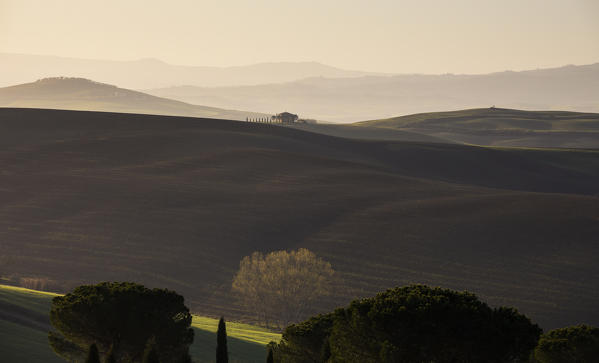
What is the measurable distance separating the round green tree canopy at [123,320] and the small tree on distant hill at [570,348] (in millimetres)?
16472

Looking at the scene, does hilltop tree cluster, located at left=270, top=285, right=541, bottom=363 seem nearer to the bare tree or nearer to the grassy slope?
the grassy slope

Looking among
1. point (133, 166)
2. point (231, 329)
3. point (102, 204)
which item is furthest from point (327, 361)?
point (133, 166)

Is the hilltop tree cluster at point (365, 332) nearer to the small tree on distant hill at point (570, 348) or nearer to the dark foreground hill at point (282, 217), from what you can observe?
the small tree on distant hill at point (570, 348)

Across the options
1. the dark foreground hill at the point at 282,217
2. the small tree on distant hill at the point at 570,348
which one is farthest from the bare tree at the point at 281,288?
the small tree on distant hill at the point at 570,348

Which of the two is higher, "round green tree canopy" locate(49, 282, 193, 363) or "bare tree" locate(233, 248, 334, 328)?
"round green tree canopy" locate(49, 282, 193, 363)

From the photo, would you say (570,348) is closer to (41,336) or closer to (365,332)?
(365,332)

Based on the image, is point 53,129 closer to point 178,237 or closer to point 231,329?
point 178,237

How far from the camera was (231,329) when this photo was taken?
235 feet

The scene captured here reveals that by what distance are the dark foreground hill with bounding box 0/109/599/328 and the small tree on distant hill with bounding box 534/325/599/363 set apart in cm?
4172

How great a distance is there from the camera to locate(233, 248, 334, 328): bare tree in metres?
83.9

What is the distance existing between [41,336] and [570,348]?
32429 mm

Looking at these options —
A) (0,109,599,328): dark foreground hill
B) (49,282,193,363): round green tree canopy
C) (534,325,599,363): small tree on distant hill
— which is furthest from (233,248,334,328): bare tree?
(534,325,599,363): small tree on distant hill

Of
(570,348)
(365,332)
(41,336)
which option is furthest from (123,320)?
(570,348)

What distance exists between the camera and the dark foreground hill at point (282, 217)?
279 ft
